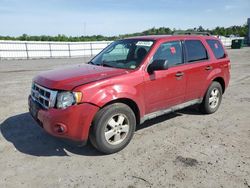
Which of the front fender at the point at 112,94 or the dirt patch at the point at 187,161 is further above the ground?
the front fender at the point at 112,94

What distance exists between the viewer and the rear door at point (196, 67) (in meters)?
5.15

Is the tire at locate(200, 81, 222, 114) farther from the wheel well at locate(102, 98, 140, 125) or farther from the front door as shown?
the wheel well at locate(102, 98, 140, 125)

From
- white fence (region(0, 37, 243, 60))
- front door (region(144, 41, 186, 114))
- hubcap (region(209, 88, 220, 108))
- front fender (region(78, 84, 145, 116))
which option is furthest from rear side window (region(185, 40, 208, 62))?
white fence (region(0, 37, 243, 60))

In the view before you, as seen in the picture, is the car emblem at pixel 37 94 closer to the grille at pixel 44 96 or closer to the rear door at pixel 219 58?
the grille at pixel 44 96

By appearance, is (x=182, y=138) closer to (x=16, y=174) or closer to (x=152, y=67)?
(x=152, y=67)

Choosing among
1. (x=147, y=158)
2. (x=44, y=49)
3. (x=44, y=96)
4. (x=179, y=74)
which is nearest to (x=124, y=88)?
(x=147, y=158)

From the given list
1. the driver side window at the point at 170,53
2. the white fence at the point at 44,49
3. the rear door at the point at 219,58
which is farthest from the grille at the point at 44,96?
the white fence at the point at 44,49

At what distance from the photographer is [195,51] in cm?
538

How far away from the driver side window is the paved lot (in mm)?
1301

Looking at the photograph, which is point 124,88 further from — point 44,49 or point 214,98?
point 44,49

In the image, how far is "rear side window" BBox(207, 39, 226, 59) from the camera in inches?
230

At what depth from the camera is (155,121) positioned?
5477 mm

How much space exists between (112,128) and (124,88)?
0.64 metres

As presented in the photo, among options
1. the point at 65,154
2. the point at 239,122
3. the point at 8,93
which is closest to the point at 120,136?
the point at 65,154
